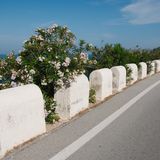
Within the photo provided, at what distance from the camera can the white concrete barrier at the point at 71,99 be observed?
9.04 m

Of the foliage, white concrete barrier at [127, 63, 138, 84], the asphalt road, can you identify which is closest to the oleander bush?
the foliage

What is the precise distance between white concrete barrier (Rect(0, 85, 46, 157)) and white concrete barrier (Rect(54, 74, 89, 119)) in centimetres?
144

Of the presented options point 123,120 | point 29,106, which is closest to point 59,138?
point 29,106

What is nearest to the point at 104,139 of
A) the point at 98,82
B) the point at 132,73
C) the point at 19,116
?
the point at 19,116

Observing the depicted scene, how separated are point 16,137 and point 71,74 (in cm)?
280

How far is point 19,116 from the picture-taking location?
6793mm

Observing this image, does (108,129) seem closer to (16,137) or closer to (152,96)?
(16,137)

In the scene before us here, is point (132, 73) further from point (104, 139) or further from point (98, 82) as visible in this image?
point (104, 139)

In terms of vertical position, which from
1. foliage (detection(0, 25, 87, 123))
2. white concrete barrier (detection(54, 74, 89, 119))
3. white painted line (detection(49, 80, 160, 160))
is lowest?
white painted line (detection(49, 80, 160, 160))

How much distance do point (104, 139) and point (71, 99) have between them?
7.18ft

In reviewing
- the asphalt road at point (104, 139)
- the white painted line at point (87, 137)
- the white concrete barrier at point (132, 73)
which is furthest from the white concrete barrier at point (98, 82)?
the white concrete barrier at point (132, 73)

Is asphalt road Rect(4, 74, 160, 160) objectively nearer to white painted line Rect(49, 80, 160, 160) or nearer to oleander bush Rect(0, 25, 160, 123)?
white painted line Rect(49, 80, 160, 160)

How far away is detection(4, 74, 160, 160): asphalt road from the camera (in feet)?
20.2

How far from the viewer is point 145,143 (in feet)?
22.5
